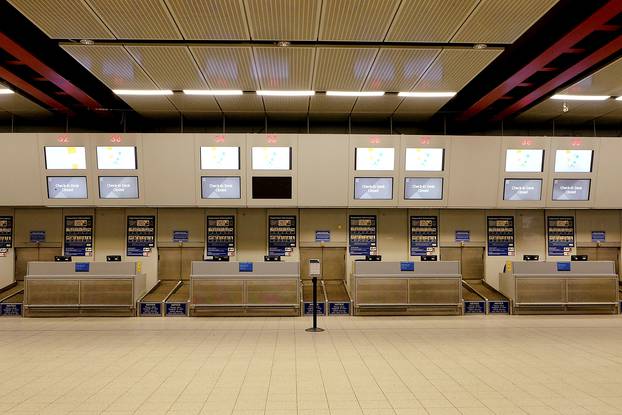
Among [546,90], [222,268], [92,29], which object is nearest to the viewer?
[92,29]

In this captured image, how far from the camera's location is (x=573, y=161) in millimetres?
10758

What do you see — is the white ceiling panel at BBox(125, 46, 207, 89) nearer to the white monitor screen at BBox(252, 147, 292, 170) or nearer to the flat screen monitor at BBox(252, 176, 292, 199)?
the white monitor screen at BBox(252, 147, 292, 170)

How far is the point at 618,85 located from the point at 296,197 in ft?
20.8

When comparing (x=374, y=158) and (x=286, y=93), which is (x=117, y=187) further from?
(x=374, y=158)

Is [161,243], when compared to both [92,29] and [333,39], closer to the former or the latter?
[92,29]

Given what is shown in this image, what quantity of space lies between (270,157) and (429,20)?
203 inches

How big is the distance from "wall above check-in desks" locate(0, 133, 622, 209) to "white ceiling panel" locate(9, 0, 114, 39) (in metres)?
4.05

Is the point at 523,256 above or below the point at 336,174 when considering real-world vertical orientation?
below

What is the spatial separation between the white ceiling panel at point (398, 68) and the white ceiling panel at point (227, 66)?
198 cm

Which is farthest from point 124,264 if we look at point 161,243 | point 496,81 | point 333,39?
point 496,81

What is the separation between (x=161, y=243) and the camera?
Answer: 11.4m

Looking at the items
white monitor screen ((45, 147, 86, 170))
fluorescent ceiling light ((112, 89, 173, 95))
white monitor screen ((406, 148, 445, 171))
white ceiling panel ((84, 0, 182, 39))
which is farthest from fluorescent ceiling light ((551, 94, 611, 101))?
white monitor screen ((45, 147, 86, 170))

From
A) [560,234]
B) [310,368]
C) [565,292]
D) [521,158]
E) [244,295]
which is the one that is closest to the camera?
[310,368]

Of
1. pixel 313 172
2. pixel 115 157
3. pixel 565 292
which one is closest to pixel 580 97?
pixel 565 292
